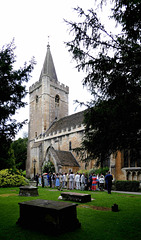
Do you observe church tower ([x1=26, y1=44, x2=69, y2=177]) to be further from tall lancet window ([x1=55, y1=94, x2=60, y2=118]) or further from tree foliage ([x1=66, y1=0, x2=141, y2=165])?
tree foliage ([x1=66, y1=0, x2=141, y2=165])

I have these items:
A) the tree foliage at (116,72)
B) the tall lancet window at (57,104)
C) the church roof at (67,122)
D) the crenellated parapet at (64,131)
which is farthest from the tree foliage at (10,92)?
the tall lancet window at (57,104)

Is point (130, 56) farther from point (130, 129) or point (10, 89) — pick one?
point (10, 89)

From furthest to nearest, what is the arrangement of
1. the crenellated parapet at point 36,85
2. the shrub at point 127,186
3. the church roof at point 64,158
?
1. the crenellated parapet at point 36,85
2. the church roof at point 64,158
3. the shrub at point 127,186

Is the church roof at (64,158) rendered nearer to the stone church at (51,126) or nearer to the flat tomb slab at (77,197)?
the stone church at (51,126)

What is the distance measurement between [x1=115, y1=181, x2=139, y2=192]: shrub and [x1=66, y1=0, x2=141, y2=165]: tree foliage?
13.7m

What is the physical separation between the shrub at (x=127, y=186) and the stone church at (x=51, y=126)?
29.7 feet

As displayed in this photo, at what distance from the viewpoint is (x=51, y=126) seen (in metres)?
42.4

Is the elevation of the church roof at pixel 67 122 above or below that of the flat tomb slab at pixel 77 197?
above

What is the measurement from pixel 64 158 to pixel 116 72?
24399mm

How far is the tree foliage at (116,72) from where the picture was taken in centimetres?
563

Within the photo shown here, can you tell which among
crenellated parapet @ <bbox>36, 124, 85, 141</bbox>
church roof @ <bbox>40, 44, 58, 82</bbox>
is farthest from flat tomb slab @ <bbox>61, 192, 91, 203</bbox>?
church roof @ <bbox>40, 44, 58, 82</bbox>

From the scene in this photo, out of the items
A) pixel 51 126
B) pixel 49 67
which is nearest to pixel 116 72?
pixel 51 126

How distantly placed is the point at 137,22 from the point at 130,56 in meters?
0.93

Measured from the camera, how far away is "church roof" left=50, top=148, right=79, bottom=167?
27864 mm
